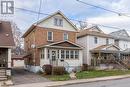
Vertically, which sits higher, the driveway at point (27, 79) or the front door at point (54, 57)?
the front door at point (54, 57)

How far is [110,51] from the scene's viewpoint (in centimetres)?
4291

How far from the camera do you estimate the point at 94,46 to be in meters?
42.6

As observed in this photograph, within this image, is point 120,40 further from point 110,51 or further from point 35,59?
point 35,59

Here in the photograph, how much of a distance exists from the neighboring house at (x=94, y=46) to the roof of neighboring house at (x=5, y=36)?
1477cm

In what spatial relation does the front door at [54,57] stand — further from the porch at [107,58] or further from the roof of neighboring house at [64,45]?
the porch at [107,58]

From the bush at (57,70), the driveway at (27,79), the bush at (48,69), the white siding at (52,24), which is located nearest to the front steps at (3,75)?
the driveway at (27,79)

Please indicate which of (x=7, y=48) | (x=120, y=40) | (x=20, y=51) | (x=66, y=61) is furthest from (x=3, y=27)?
(x=20, y=51)

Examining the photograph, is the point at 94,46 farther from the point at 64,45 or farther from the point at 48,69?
the point at 48,69

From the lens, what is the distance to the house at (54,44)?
109 feet

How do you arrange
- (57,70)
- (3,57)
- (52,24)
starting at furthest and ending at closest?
(52,24) → (57,70) → (3,57)

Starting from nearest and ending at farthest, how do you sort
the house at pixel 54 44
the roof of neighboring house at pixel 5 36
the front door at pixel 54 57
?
the roof of neighboring house at pixel 5 36 < the front door at pixel 54 57 < the house at pixel 54 44

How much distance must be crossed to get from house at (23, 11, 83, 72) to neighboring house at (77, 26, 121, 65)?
4969 millimetres

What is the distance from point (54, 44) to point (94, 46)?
37.2 feet

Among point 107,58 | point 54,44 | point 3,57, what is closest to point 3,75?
point 3,57
